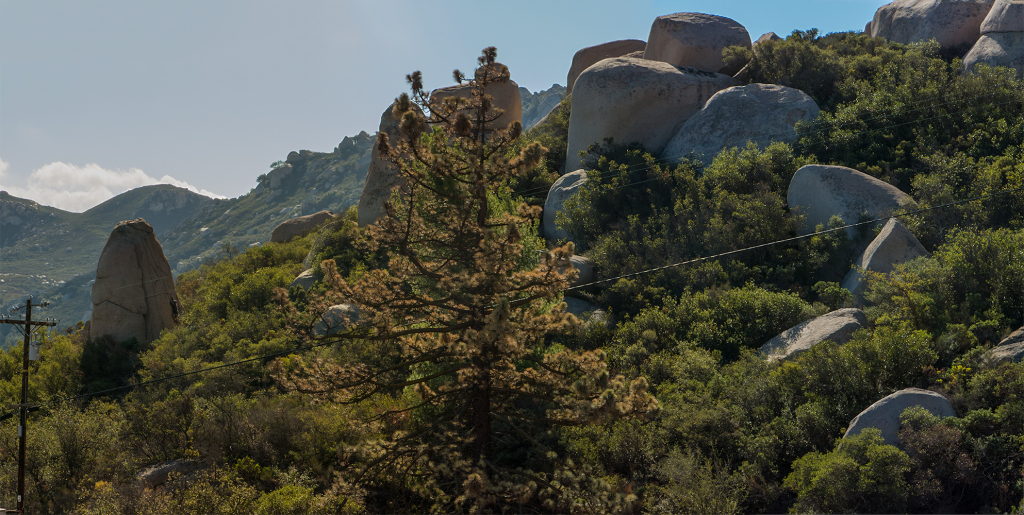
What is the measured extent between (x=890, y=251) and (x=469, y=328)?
1416 centimetres

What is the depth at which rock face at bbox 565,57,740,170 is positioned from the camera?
104 feet

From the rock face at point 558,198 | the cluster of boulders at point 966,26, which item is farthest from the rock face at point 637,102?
the cluster of boulders at point 966,26

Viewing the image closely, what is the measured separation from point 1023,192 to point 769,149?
887 centimetres

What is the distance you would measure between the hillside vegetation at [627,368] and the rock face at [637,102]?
4.79 metres

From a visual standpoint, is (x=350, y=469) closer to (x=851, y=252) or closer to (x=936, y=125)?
(x=851, y=252)

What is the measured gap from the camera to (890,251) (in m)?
18.7

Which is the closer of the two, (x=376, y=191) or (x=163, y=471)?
(x=163, y=471)

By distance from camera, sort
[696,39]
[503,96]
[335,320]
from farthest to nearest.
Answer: [503,96]
[696,39]
[335,320]

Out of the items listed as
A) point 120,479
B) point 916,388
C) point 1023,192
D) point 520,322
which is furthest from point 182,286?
point 1023,192

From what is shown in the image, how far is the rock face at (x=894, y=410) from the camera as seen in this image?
1205cm

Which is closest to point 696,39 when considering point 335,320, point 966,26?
point 966,26

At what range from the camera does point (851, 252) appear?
2133 cm

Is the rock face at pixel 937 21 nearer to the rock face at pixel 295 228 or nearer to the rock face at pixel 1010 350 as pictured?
the rock face at pixel 1010 350

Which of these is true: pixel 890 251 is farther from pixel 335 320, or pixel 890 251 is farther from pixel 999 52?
pixel 335 320
